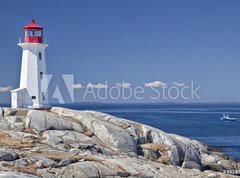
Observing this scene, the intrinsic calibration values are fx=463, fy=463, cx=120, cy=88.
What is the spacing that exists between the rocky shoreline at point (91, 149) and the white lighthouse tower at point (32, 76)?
5.10 m

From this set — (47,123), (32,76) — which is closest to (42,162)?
(47,123)

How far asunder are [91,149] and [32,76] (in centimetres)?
1640

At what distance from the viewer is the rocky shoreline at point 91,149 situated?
27.3 m

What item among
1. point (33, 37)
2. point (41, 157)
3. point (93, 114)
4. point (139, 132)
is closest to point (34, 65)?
point (33, 37)

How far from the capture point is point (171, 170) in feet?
105

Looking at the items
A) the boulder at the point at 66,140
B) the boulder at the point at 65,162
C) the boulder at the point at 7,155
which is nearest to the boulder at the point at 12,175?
the boulder at the point at 7,155

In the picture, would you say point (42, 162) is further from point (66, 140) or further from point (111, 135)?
point (111, 135)

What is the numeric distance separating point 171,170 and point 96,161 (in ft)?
19.2

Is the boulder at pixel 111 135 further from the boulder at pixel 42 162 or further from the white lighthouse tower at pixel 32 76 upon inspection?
the boulder at pixel 42 162

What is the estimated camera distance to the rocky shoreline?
27.3 m

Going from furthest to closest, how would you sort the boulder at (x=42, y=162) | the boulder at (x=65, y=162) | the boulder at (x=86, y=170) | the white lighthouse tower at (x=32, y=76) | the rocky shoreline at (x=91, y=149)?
the white lighthouse tower at (x=32, y=76) → the boulder at (x=65, y=162) → the rocky shoreline at (x=91, y=149) → the boulder at (x=42, y=162) → the boulder at (x=86, y=170)

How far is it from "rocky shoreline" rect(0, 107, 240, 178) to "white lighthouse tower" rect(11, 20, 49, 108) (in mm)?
5100

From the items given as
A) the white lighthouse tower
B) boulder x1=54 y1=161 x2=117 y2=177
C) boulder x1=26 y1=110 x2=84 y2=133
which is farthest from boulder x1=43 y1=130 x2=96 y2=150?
the white lighthouse tower

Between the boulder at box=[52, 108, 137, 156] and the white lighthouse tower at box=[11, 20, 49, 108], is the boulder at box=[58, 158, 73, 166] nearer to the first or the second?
the boulder at box=[52, 108, 137, 156]
